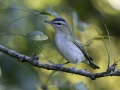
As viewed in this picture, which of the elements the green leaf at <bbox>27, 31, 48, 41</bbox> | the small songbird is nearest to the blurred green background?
the small songbird

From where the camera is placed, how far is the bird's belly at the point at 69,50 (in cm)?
316

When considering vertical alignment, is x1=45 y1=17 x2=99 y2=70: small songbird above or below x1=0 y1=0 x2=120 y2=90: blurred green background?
above

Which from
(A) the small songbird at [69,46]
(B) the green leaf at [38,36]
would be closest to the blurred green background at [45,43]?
(A) the small songbird at [69,46]

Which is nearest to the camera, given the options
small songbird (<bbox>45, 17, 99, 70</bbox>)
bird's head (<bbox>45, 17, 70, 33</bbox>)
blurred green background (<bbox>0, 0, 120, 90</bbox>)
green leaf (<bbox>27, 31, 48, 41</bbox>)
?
green leaf (<bbox>27, 31, 48, 41</bbox>)

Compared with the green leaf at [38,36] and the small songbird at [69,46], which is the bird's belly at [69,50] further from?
the green leaf at [38,36]

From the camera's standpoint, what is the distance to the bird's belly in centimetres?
316

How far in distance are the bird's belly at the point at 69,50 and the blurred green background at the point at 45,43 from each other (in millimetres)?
174

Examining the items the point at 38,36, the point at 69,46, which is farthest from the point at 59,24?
the point at 38,36

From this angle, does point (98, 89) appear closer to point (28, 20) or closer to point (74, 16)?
point (28, 20)

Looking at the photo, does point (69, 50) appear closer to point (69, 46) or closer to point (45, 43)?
point (69, 46)

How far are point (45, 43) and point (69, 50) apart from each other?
72 cm

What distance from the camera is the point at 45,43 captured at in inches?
153

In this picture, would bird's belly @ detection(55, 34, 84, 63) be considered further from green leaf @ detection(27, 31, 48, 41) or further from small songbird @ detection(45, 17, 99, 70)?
green leaf @ detection(27, 31, 48, 41)

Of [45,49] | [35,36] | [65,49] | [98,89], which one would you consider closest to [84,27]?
[65,49]
